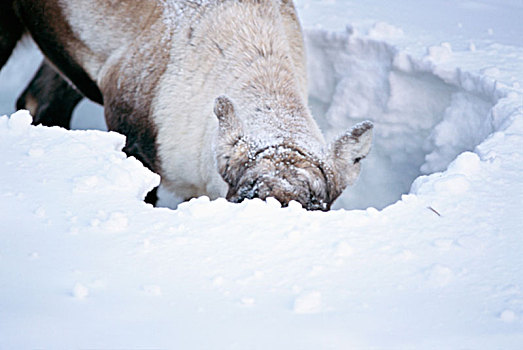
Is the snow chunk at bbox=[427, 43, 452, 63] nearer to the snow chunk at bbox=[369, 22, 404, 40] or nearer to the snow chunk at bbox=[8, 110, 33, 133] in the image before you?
the snow chunk at bbox=[369, 22, 404, 40]


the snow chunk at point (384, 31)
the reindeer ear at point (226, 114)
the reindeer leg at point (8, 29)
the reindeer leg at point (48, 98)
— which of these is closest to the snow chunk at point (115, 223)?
the reindeer ear at point (226, 114)

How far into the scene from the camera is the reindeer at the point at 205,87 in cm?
311

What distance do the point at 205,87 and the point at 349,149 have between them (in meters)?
1.05

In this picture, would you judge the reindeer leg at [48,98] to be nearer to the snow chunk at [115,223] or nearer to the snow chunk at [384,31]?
the snow chunk at [384,31]

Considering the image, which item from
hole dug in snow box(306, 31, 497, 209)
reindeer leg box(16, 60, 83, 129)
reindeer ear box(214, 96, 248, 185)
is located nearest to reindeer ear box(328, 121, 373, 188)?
reindeer ear box(214, 96, 248, 185)

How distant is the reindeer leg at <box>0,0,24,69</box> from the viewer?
4.80 meters

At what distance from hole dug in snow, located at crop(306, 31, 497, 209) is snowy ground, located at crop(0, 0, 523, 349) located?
4.23 feet

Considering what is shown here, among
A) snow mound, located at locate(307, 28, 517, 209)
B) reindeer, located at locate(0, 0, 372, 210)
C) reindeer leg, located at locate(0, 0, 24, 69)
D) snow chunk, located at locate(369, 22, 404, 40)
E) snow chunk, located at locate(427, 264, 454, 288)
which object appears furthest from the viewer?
snow chunk, located at locate(369, 22, 404, 40)

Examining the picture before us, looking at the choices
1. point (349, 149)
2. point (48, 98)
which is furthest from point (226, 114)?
point (48, 98)

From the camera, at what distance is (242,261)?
6.44 ft

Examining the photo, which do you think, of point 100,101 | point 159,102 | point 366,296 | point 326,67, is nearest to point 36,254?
point 366,296

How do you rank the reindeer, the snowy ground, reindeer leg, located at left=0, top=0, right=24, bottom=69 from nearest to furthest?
the snowy ground < the reindeer < reindeer leg, located at left=0, top=0, right=24, bottom=69

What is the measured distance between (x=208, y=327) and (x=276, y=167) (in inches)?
53.4

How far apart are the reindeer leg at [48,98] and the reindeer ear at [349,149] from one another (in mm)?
3480
